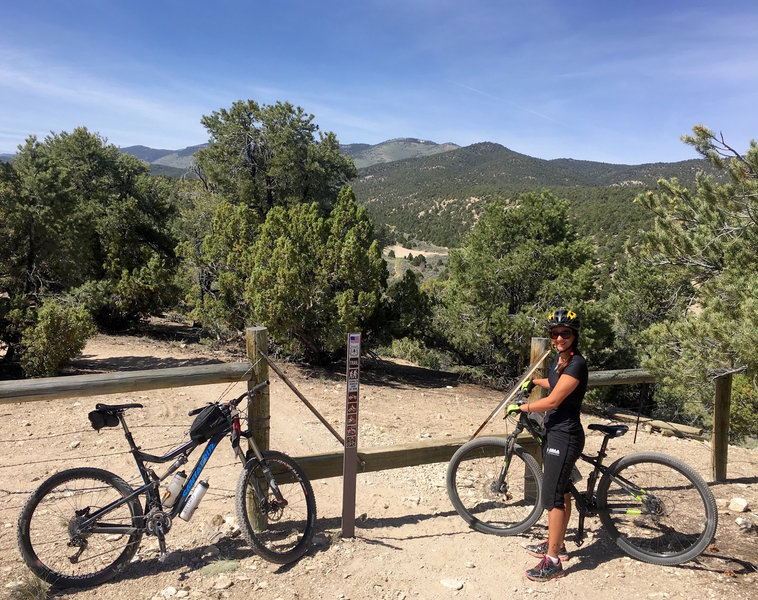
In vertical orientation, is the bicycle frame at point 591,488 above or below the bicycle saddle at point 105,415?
below

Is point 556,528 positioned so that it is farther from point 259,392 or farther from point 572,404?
point 259,392

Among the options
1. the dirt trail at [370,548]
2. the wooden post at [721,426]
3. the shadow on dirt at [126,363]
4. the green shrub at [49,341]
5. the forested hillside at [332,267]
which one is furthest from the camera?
the shadow on dirt at [126,363]

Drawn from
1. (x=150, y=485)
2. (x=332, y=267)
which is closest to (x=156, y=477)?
(x=150, y=485)

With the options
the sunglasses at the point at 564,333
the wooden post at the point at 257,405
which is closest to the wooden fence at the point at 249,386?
the wooden post at the point at 257,405

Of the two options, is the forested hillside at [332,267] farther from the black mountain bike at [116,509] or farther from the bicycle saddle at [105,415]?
the bicycle saddle at [105,415]

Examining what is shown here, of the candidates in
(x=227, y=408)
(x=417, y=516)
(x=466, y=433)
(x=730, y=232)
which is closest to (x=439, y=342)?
(x=466, y=433)

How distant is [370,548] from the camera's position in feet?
13.2

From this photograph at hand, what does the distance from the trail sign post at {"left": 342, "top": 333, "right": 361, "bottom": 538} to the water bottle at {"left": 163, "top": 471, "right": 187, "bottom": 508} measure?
1.19 metres

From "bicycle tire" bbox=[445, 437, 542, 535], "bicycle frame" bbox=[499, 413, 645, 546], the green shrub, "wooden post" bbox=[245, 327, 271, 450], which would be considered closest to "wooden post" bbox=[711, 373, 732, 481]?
"bicycle frame" bbox=[499, 413, 645, 546]

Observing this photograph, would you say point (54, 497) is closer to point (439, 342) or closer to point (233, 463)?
point (233, 463)

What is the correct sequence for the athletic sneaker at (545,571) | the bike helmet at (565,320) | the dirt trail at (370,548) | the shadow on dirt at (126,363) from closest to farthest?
the dirt trail at (370,548) → the athletic sneaker at (545,571) → the bike helmet at (565,320) → the shadow on dirt at (126,363)

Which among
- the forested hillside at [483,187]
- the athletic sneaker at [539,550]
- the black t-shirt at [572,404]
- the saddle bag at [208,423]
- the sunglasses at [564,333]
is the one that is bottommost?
the athletic sneaker at [539,550]

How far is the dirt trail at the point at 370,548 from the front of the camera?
11.6 ft

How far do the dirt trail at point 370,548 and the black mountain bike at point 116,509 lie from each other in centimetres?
17
